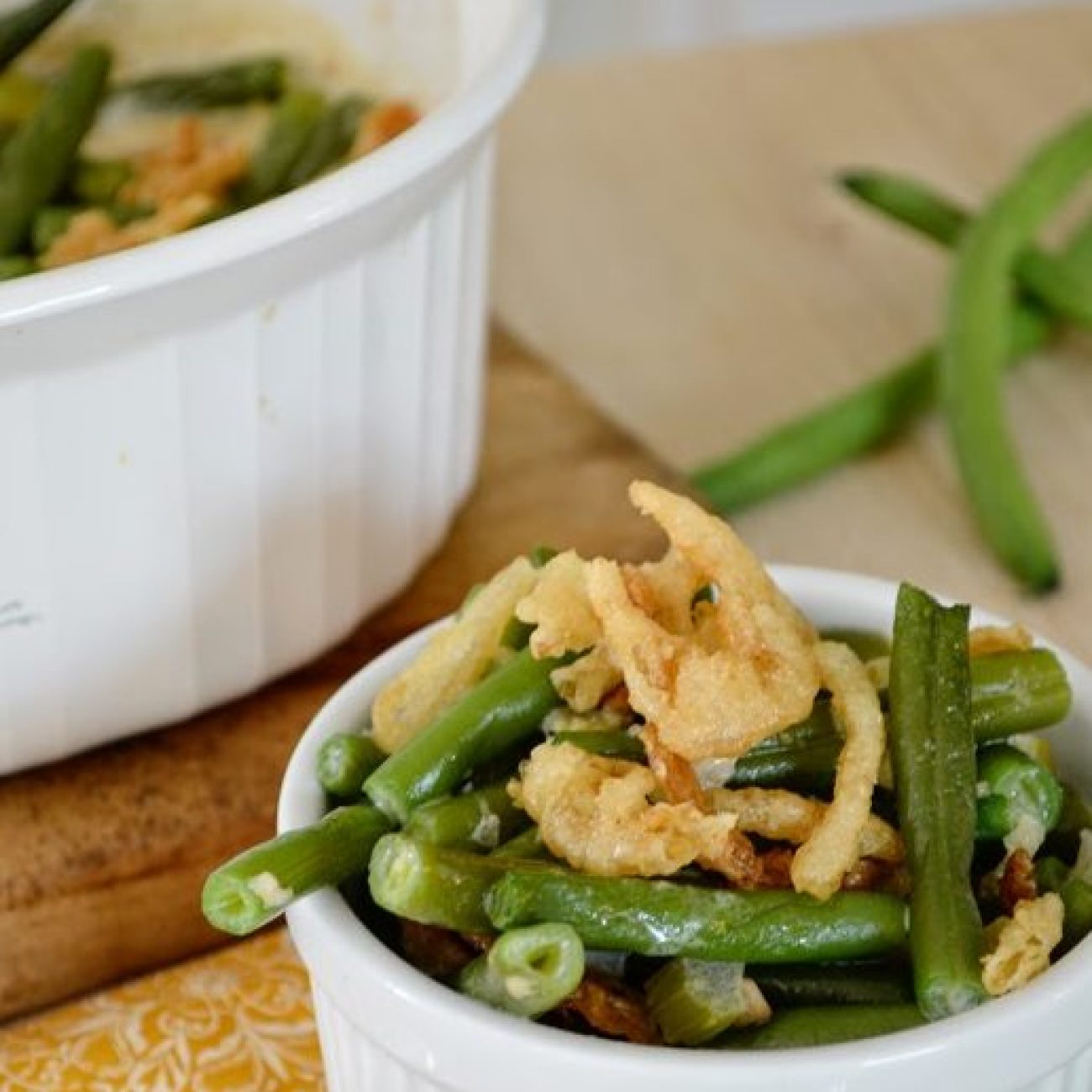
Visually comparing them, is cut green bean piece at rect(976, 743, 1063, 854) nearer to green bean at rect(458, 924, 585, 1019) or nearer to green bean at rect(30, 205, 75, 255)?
green bean at rect(458, 924, 585, 1019)

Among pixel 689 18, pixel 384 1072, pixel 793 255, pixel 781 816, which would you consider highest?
pixel 781 816

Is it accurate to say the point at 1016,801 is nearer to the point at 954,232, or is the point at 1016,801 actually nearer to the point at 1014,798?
the point at 1014,798

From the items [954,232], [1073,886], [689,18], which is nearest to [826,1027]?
[1073,886]

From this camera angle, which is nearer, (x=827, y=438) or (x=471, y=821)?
(x=471, y=821)

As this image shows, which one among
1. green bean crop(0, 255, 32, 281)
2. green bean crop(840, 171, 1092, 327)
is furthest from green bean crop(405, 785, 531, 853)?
green bean crop(840, 171, 1092, 327)

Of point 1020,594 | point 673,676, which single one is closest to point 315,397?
point 673,676

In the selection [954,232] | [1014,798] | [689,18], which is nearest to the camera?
[1014,798]

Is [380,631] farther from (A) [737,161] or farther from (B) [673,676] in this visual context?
(A) [737,161]
